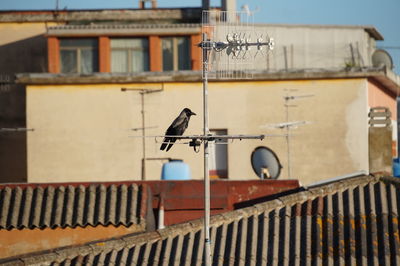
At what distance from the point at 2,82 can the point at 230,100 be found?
597 inches

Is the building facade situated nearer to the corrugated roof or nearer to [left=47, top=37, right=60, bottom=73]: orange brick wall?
[left=47, top=37, right=60, bottom=73]: orange brick wall

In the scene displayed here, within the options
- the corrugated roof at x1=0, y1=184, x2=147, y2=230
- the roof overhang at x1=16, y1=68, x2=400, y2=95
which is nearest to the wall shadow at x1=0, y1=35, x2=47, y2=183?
the roof overhang at x1=16, y1=68, x2=400, y2=95

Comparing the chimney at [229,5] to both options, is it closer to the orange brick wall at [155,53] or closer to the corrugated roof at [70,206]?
the orange brick wall at [155,53]

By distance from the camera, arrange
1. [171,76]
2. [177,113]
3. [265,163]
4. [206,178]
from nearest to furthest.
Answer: [206,178]
[265,163]
[177,113]
[171,76]

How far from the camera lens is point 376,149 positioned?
151 ft

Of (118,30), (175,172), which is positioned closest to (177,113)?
(118,30)

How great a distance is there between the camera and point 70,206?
3597cm

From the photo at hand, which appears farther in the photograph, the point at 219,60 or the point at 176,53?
the point at 176,53

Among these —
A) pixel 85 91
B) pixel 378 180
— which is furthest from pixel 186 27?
pixel 378 180

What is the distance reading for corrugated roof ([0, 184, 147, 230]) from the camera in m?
35.6

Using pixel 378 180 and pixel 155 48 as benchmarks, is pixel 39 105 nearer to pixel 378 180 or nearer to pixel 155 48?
pixel 155 48

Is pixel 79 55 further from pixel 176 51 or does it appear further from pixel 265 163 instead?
pixel 265 163

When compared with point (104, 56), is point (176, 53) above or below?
above

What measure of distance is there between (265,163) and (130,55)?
13.0 m
